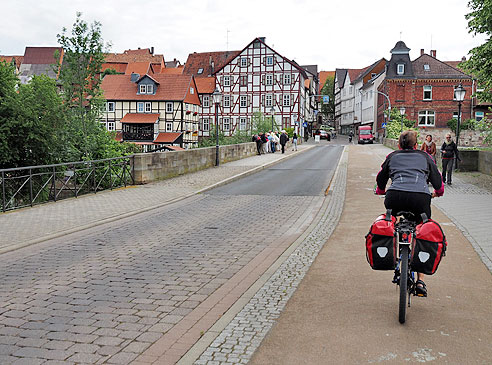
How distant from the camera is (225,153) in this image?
28547mm

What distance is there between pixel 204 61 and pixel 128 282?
8681 centimetres

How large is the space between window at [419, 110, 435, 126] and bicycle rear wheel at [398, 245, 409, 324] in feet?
212

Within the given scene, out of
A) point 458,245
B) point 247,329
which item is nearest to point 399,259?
point 247,329

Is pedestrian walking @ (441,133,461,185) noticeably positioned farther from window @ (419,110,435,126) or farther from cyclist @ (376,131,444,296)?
window @ (419,110,435,126)

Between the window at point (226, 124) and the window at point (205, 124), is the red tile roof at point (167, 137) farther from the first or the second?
the window at point (226, 124)

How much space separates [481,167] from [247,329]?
1984cm

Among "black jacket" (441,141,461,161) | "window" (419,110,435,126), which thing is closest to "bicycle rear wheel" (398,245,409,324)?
"black jacket" (441,141,461,161)

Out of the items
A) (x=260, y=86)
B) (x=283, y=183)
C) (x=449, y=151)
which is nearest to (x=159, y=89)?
(x=260, y=86)

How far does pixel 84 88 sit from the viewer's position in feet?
67.8

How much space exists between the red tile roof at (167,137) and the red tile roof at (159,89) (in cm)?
426

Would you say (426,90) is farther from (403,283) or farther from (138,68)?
(403,283)

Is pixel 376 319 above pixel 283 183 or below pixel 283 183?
above

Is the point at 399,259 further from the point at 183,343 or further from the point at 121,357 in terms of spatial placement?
the point at 121,357

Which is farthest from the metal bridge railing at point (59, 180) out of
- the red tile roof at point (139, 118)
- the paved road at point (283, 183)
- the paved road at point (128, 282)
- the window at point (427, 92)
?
the window at point (427, 92)
